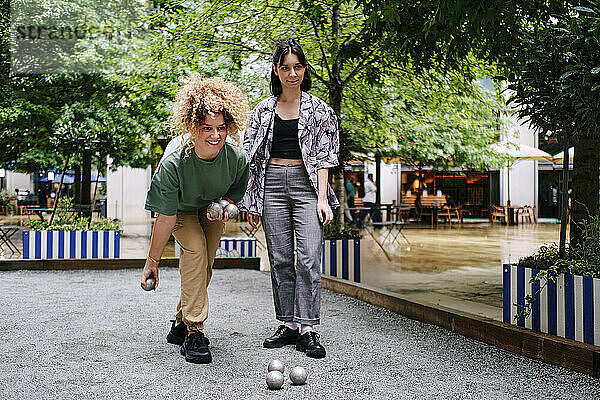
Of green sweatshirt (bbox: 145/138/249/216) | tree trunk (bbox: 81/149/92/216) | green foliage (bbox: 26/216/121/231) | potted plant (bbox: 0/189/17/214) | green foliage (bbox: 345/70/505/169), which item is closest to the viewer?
green sweatshirt (bbox: 145/138/249/216)

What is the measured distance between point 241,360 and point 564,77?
9.26ft

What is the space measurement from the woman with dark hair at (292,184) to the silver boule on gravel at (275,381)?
2.62 feet

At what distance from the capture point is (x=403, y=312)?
Answer: 19.0 feet

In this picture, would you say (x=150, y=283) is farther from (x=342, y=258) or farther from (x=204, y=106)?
(x=342, y=258)

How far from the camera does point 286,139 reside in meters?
4.52

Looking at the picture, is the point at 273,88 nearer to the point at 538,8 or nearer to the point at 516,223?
the point at 538,8

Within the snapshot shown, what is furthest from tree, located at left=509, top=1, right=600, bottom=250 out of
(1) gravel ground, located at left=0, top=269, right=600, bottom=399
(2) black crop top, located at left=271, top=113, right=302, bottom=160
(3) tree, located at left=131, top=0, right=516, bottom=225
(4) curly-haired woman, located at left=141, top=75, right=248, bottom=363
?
(3) tree, located at left=131, top=0, right=516, bottom=225

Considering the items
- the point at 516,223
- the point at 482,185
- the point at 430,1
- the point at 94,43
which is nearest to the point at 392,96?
the point at 94,43

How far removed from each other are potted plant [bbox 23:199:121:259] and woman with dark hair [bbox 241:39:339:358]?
18.8ft

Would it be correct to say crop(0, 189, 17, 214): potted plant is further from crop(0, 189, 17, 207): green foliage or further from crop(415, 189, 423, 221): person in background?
crop(415, 189, 423, 221): person in background

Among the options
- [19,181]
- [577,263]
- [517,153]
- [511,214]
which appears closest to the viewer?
[577,263]

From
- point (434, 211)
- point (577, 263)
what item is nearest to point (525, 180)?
point (434, 211)

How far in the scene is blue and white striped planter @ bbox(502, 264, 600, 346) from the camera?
4.14 metres

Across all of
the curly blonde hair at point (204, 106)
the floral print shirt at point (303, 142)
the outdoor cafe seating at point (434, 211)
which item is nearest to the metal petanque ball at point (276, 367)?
the floral print shirt at point (303, 142)
